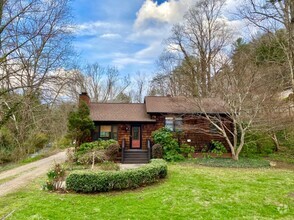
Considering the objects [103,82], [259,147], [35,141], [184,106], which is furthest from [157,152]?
[103,82]

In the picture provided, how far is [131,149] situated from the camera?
16.2 meters

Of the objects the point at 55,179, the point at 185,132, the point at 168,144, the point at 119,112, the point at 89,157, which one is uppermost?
the point at 119,112

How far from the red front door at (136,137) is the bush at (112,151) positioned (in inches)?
86.9

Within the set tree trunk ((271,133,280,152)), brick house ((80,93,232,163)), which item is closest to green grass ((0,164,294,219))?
brick house ((80,93,232,163))

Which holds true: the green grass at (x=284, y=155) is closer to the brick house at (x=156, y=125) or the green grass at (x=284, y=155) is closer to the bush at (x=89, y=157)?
the brick house at (x=156, y=125)

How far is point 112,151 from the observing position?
46.9 ft

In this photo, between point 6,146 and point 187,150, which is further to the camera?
point 6,146

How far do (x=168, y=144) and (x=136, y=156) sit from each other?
8.08 ft

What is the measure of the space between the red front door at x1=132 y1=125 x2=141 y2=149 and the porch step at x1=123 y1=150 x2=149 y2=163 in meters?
1.03

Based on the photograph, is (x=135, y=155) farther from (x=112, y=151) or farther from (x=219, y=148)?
(x=219, y=148)

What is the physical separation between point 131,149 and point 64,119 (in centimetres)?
1023

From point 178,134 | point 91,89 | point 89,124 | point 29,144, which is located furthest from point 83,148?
point 91,89

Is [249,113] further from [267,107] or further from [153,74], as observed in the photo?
[153,74]

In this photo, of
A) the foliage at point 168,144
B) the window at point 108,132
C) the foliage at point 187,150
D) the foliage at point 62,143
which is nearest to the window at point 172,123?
the foliage at point 168,144
